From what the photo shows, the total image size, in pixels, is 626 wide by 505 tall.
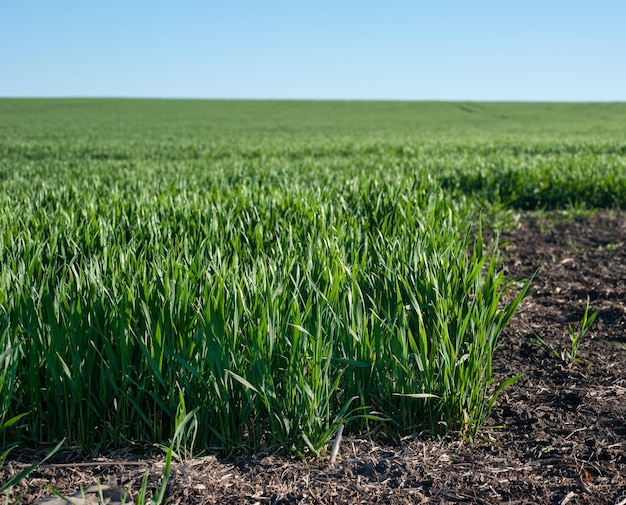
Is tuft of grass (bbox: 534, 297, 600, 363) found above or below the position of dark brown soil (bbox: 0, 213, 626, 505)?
above

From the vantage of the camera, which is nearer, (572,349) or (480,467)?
(480,467)

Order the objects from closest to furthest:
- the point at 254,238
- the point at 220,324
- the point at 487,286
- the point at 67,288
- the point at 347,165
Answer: the point at 220,324 → the point at 67,288 → the point at 487,286 → the point at 254,238 → the point at 347,165

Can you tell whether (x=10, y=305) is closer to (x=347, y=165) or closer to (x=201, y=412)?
(x=201, y=412)

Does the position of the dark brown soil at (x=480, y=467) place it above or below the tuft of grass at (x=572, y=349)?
below

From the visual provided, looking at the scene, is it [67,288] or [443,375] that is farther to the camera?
[67,288]

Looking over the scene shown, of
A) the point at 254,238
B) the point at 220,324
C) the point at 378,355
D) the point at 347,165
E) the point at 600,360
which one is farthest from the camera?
the point at 347,165

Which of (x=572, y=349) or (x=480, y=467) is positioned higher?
(x=572, y=349)

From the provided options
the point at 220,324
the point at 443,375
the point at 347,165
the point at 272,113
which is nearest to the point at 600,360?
the point at 443,375

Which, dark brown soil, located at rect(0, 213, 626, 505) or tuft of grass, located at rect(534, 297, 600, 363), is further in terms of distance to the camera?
tuft of grass, located at rect(534, 297, 600, 363)

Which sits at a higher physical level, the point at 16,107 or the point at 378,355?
the point at 16,107

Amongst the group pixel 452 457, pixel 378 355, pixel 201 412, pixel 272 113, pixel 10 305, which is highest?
pixel 272 113

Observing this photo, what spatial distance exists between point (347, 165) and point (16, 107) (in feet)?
205

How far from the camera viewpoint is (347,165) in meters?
13.0

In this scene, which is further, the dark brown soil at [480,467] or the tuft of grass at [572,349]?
the tuft of grass at [572,349]
